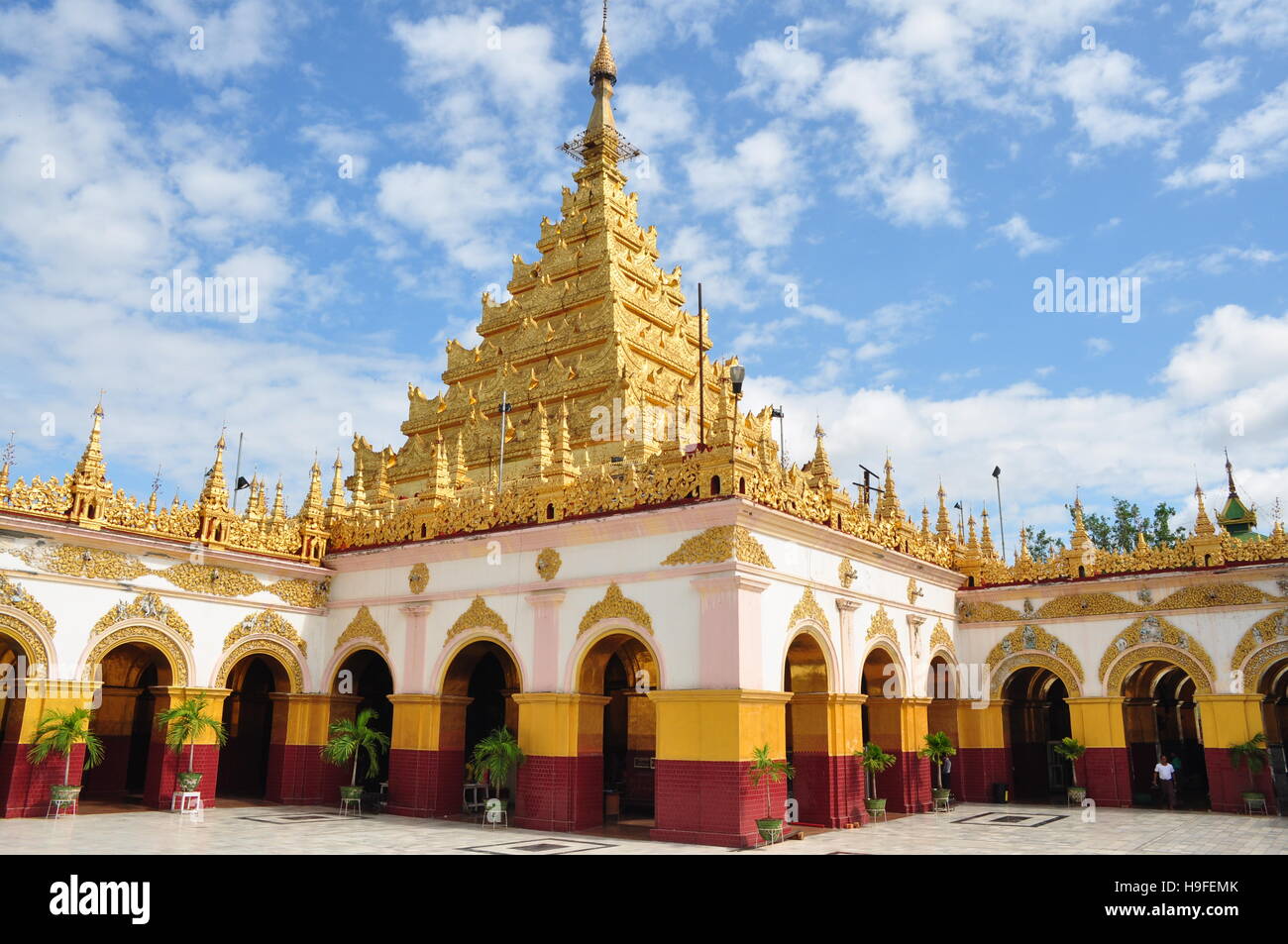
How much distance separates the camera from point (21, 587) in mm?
15336

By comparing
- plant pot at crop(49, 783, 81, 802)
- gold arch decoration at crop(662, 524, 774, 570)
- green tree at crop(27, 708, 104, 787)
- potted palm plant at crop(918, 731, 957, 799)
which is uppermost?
gold arch decoration at crop(662, 524, 774, 570)

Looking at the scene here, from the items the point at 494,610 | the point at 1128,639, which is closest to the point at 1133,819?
the point at 1128,639

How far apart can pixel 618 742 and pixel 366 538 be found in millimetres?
6877

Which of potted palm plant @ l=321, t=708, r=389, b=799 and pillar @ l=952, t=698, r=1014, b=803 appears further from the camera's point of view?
pillar @ l=952, t=698, r=1014, b=803

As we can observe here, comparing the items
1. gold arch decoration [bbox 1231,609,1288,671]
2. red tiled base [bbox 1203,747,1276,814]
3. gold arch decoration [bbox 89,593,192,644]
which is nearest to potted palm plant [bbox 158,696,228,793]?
gold arch decoration [bbox 89,593,192,644]

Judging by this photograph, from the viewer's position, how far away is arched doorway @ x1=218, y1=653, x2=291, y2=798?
21.3 metres

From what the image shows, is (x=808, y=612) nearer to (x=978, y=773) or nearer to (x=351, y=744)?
(x=351, y=744)

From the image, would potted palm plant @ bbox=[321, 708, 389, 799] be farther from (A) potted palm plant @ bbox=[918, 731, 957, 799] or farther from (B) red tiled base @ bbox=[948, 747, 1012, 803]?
(B) red tiled base @ bbox=[948, 747, 1012, 803]

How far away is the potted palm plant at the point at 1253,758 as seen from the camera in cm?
1898

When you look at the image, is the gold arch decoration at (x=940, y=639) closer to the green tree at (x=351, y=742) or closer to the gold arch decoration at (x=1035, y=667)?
the gold arch decoration at (x=1035, y=667)

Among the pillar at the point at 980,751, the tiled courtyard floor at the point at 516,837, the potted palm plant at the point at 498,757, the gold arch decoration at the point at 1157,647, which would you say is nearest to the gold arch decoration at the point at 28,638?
the tiled courtyard floor at the point at 516,837

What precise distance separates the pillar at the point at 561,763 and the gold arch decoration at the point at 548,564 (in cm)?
191

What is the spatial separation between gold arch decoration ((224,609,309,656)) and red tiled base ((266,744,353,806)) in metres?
1.91

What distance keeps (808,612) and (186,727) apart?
10.7 meters
